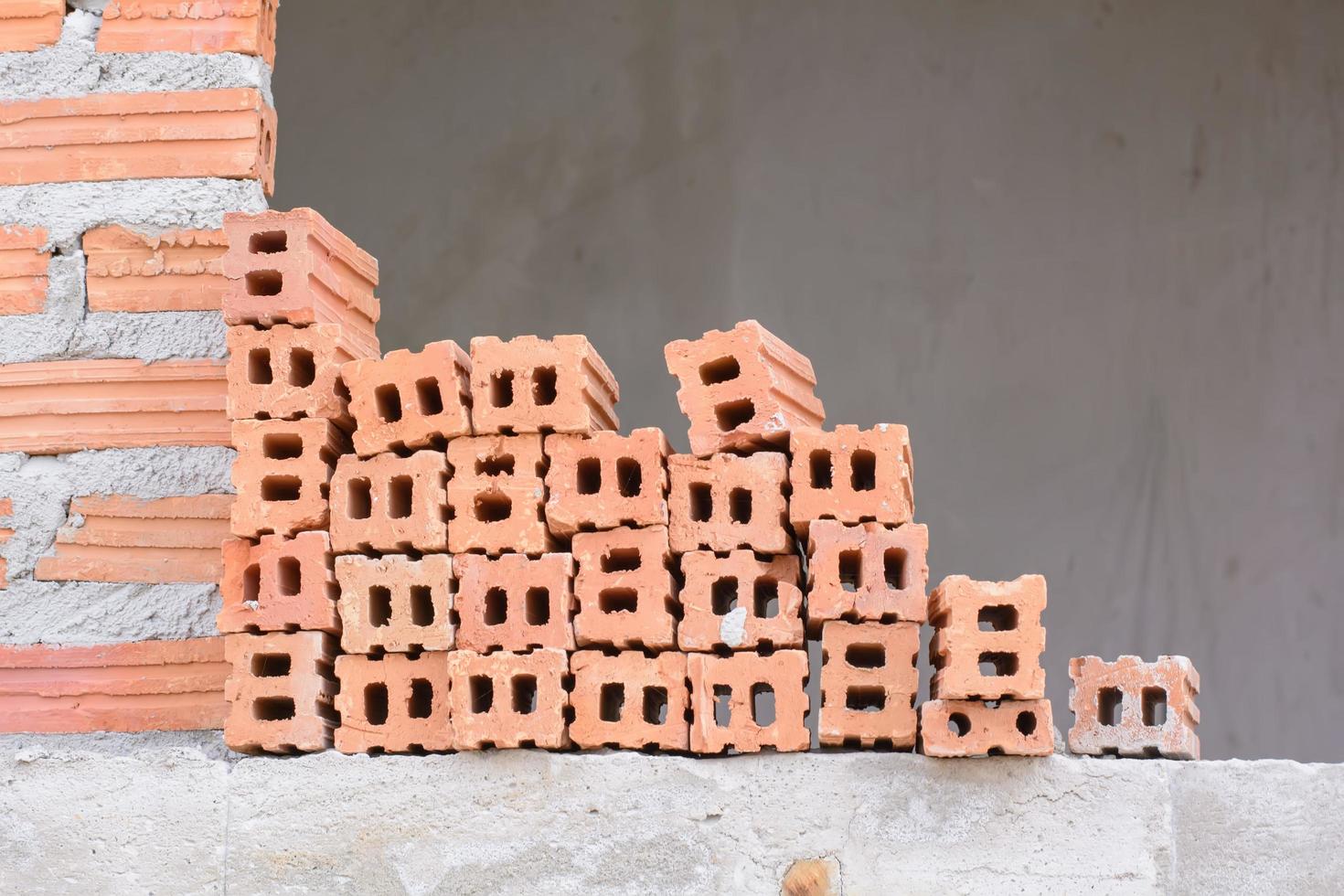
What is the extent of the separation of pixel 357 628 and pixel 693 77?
13.2ft

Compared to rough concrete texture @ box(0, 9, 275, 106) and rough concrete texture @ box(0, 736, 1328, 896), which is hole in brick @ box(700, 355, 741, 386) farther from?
rough concrete texture @ box(0, 9, 275, 106)

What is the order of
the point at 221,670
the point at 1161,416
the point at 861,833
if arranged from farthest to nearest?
1. the point at 1161,416
2. the point at 221,670
3. the point at 861,833

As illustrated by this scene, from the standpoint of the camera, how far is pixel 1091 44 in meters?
6.29

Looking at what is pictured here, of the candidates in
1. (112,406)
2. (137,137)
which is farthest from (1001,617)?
(137,137)

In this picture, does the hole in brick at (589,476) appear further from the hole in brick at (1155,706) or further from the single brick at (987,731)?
the hole in brick at (1155,706)

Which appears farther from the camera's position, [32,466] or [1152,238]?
[1152,238]

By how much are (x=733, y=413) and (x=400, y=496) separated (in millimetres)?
669

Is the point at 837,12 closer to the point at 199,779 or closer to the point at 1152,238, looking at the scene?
the point at 1152,238

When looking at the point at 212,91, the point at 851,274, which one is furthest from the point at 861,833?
the point at 851,274

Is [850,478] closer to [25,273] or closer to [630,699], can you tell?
[630,699]

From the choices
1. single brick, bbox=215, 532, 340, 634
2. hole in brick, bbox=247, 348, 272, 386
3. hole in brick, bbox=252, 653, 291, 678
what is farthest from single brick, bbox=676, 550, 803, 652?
hole in brick, bbox=247, 348, 272, 386

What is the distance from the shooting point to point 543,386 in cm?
295

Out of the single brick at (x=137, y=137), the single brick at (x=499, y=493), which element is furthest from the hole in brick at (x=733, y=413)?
the single brick at (x=137, y=137)

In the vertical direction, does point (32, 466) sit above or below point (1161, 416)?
below
